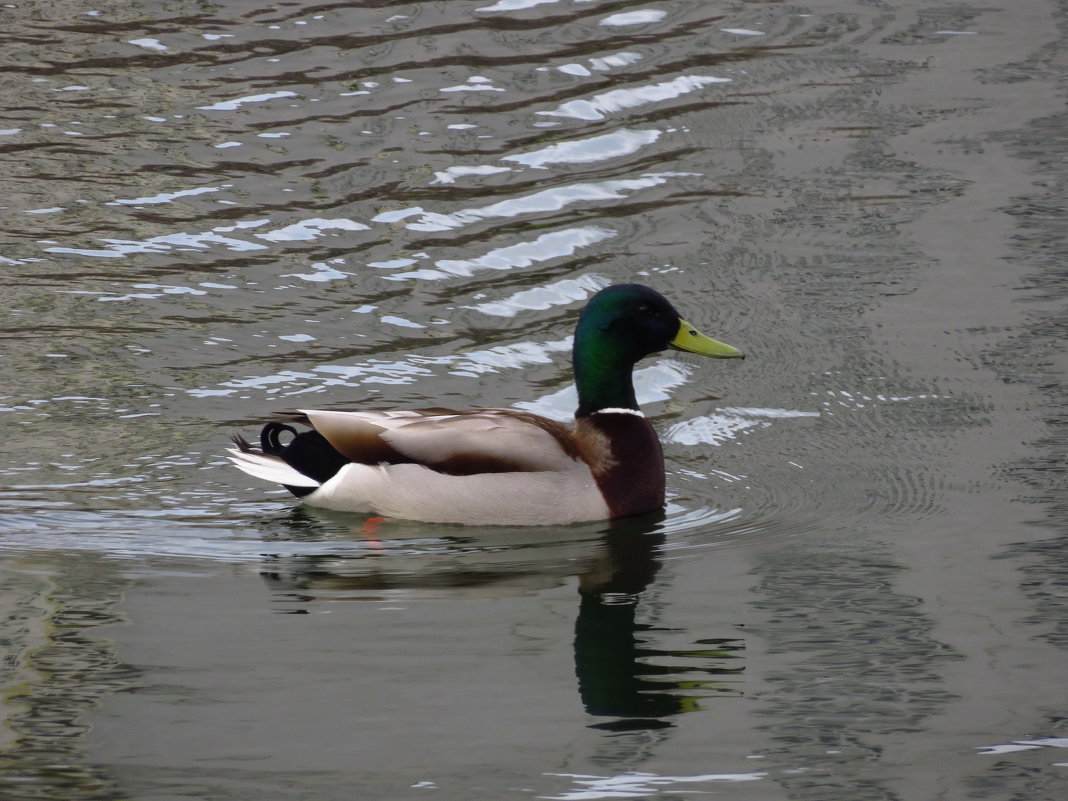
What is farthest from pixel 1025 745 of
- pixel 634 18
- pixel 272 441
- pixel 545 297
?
pixel 634 18

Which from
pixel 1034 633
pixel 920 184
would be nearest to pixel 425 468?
pixel 1034 633

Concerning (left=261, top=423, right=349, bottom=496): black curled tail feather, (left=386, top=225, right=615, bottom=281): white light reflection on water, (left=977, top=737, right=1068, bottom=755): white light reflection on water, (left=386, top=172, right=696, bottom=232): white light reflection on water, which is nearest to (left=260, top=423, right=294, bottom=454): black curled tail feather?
(left=261, top=423, right=349, bottom=496): black curled tail feather

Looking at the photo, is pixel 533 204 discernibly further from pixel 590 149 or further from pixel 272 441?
pixel 272 441

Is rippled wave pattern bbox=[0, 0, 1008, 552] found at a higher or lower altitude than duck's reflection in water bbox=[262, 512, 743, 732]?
higher

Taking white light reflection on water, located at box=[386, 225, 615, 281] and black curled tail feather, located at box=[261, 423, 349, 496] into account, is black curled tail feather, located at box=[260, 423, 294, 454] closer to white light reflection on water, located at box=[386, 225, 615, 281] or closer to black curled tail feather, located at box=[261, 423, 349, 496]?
black curled tail feather, located at box=[261, 423, 349, 496]

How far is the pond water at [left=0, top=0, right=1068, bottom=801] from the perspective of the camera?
5.24 metres

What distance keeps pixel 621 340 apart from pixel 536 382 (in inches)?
53.9

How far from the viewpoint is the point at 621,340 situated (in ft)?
26.3

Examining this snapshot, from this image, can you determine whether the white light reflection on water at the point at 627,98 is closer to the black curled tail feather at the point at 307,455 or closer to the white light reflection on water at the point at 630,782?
the black curled tail feather at the point at 307,455

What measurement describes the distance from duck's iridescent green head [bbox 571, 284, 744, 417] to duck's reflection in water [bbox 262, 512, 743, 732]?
0.62m

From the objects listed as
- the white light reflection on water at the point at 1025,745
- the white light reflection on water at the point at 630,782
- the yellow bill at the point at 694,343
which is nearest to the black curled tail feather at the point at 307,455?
the yellow bill at the point at 694,343

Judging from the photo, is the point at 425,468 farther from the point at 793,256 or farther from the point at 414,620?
the point at 793,256

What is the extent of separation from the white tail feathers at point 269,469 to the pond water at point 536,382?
0.19 metres

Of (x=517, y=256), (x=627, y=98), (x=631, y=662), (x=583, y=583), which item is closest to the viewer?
(x=631, y=662)
